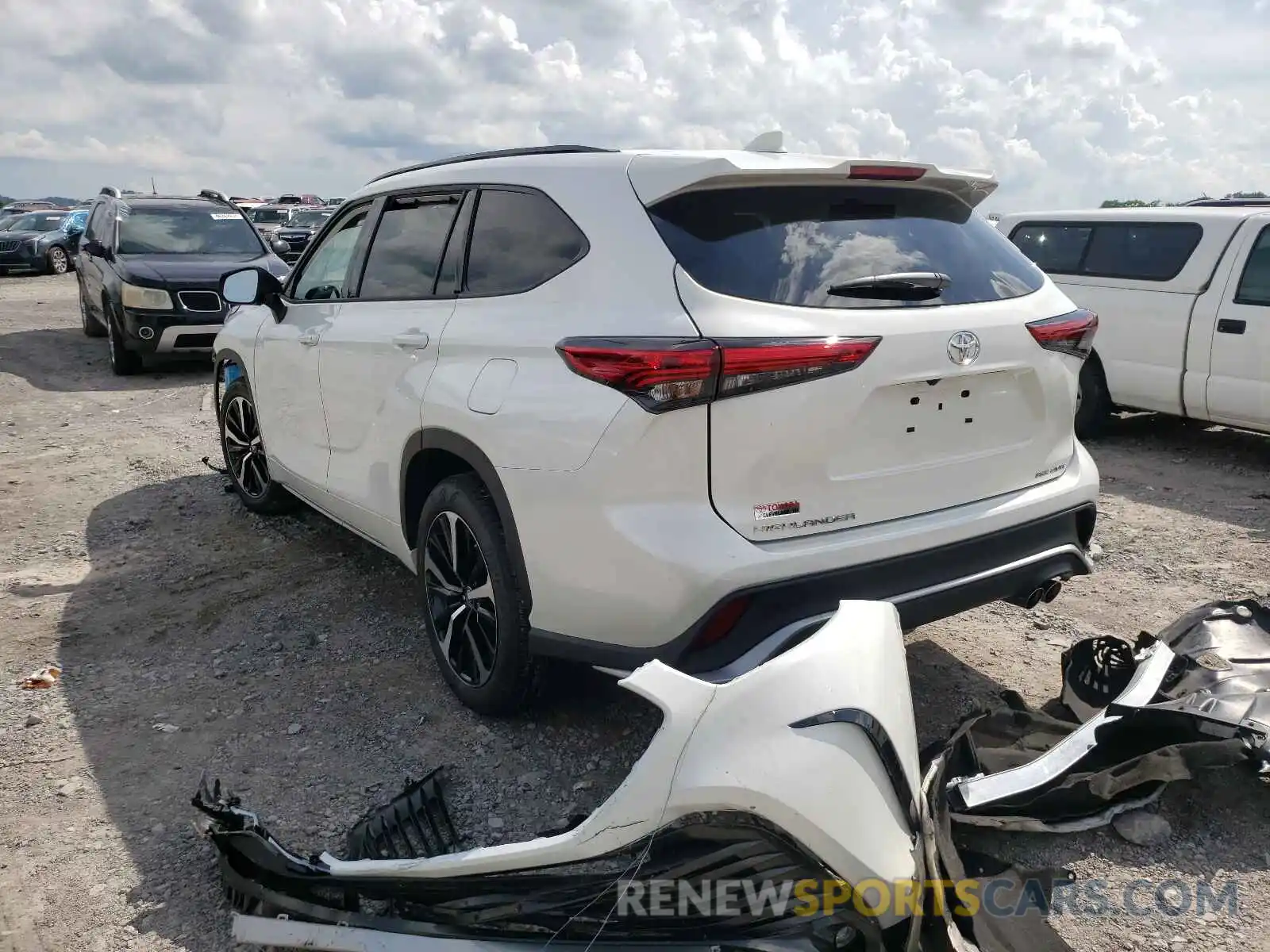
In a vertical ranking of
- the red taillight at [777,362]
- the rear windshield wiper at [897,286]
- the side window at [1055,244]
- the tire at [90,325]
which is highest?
the rear windshield wiper at [897,286]

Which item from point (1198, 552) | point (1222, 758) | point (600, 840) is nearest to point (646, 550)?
point (600, 840)

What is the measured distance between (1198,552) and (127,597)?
527 centimetres

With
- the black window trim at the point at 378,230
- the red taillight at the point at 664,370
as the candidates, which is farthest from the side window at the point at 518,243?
the red taillight at the point at 664,370

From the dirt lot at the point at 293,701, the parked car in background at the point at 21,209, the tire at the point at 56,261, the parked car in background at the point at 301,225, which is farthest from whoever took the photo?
the parked car in background at the point at 21,209

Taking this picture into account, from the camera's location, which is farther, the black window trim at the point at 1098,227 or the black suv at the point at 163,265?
the black suv at the point at 163,265

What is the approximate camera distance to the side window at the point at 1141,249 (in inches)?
278

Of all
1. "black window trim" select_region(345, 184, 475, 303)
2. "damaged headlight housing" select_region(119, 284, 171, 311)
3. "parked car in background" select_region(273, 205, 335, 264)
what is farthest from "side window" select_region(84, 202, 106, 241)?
"black window trim" select_region(345, 184, 475, 303)

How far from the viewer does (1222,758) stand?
2631 mm

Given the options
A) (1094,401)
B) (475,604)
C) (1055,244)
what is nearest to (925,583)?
(475,604)

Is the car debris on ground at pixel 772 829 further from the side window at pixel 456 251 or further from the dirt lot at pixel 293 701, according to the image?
the side window at pixel 456 251

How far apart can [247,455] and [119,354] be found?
606cm

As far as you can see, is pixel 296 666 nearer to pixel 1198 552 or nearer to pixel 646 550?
pixel 646 550

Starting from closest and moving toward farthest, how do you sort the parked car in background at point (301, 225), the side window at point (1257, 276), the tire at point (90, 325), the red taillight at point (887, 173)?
the red taillight at point (887, 173), the side window at point (1257, 276), the tire at point (90, 325), the parked car in background at point (301, 225)

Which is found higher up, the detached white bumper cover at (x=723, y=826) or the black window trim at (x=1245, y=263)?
the black window trim at (x=1245, y=263)
